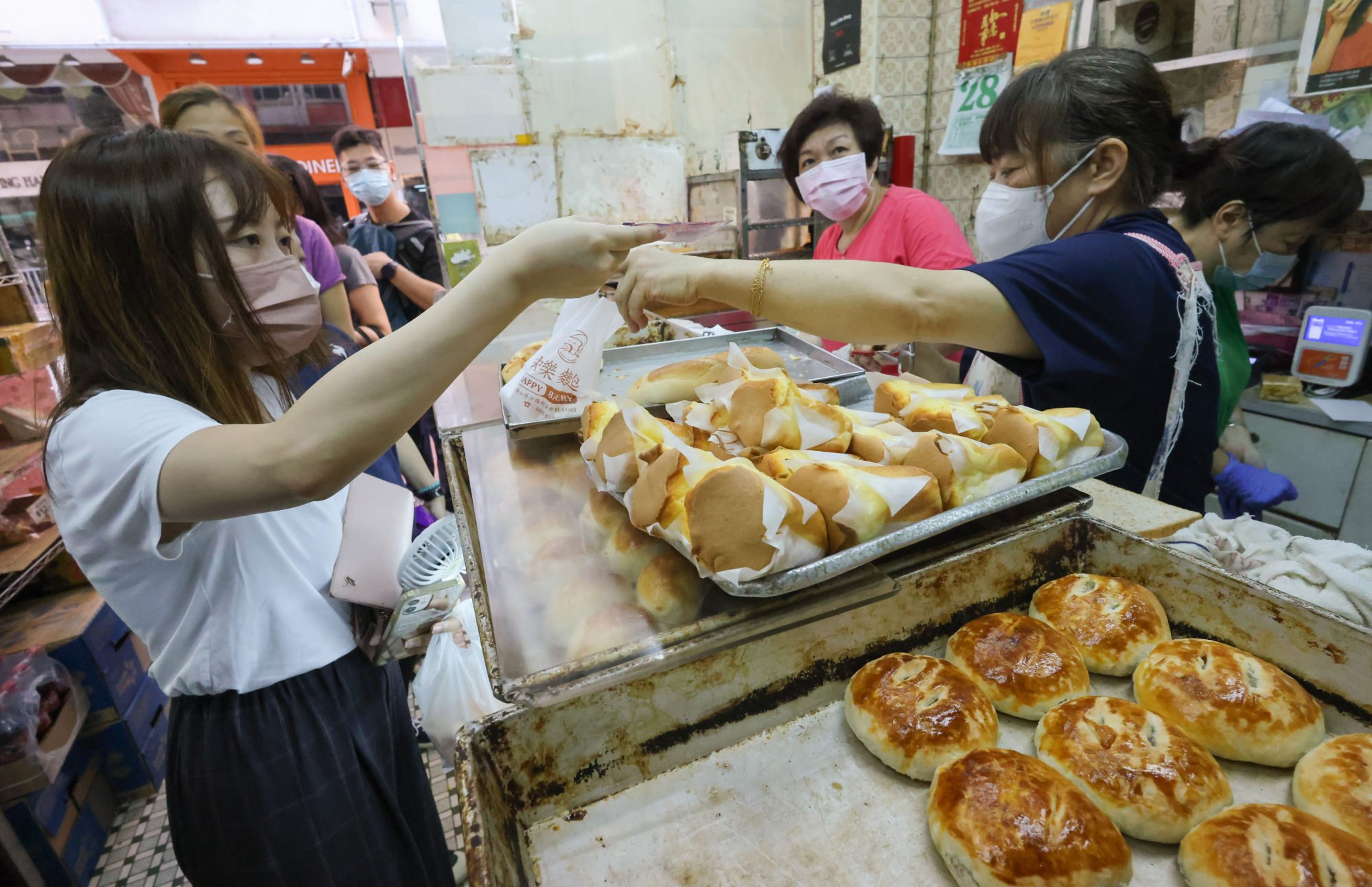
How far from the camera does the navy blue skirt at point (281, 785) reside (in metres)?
1.33

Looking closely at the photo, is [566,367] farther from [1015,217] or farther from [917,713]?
[1015,217]

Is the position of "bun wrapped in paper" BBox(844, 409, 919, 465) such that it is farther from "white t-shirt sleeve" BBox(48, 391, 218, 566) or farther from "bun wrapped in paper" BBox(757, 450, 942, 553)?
"white t-shirt sleeve" BBox(48, 391, 218, 566)

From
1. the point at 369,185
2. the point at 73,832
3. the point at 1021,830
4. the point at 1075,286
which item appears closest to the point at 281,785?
the point at 1021,830

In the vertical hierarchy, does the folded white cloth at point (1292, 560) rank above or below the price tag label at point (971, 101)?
below

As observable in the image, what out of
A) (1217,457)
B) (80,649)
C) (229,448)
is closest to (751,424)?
(229,448)

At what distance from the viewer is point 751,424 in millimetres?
1394

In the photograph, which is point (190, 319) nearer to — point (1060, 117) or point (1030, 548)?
point (1030, 548)

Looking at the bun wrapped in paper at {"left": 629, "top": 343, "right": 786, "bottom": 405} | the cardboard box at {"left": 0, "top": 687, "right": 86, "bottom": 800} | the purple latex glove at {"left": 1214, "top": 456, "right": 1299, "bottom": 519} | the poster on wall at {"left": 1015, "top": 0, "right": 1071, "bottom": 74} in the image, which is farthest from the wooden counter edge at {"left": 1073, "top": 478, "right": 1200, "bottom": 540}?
the cardboard box at {"left": 0, "top": 687, "right": 86, "bottom": 800}

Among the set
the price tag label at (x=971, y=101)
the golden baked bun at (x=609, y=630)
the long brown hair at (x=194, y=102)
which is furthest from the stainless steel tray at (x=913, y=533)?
the price tag label at (x=971, y=101)

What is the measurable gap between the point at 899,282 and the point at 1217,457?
1.87 metres

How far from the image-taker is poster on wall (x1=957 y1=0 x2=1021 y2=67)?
167 inches

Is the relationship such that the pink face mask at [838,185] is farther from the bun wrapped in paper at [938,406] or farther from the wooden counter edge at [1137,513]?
the wooden counter edge at [1137,513]

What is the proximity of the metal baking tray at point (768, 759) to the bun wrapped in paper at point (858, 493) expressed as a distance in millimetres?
142

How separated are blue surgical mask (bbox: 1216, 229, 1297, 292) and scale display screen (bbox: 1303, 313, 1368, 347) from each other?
4.30ft
